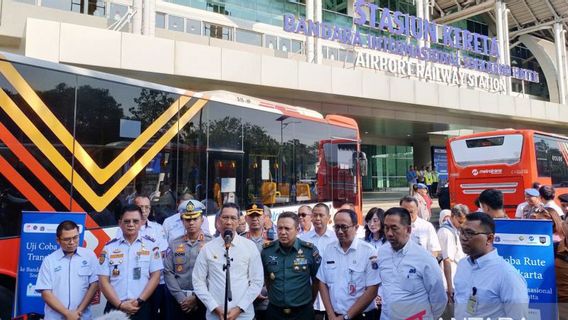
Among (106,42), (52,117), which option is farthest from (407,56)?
(52,117)

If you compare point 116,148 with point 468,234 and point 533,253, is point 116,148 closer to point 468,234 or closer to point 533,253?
point 468,234

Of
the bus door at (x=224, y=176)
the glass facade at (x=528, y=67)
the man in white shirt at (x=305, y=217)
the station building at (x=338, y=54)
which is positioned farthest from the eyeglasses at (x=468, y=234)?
the glass facade at (x=528, y=67)

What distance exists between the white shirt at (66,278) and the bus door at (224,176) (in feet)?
8.04

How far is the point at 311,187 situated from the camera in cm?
845

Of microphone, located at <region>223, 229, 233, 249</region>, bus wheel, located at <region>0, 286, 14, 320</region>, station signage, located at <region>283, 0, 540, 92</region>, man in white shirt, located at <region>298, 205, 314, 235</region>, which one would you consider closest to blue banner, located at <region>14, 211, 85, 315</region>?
bus wheel, located at <region>0, 286, 14, 320</region>

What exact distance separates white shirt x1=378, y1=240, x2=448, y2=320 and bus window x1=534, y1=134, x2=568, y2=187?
33.4 ft

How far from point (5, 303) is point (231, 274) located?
250 centimetres

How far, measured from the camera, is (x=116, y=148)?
499 centimetres

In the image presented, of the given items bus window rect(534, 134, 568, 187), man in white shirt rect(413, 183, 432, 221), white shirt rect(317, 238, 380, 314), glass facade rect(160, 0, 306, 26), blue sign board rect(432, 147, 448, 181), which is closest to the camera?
white shirt rect(317, 238, 380, 314)

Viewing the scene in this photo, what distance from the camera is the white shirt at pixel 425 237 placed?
4965 mm

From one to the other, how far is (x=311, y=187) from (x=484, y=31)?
30.0 m

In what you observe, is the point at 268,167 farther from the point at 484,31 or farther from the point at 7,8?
the point at 484,31

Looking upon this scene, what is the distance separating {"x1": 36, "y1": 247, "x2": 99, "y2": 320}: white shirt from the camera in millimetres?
3594

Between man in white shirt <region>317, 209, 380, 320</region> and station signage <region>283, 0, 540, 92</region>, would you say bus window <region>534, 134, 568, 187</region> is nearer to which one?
station signage <region>283, 0, 540, 92</region>
